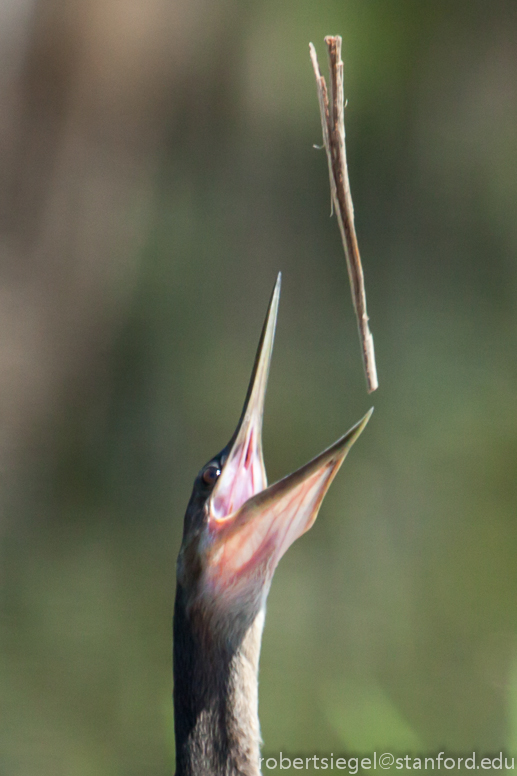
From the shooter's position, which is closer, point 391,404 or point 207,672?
point 207,672

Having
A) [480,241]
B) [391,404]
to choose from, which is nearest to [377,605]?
[391,404]

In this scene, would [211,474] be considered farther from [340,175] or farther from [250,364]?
[250,364]

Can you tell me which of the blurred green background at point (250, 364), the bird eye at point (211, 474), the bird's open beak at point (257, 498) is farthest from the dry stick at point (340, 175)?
the blurred green background at point (250, 364)

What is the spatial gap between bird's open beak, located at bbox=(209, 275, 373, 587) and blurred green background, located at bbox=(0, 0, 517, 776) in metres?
0.71

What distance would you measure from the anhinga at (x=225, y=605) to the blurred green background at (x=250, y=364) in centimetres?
71

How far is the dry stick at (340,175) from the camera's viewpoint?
0.43m

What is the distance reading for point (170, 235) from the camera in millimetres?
1346

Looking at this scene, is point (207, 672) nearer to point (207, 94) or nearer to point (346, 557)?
point (346, 557)

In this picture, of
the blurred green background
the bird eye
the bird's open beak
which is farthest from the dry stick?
the blurred green background

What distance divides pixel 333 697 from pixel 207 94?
3.72 feet

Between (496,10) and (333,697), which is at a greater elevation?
(496,10)

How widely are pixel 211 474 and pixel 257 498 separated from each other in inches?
3.1

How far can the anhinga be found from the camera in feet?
1.84

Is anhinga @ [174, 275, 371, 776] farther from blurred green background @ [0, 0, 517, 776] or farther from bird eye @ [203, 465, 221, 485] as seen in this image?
blurred green background @ [0, 0, 517, 776]
